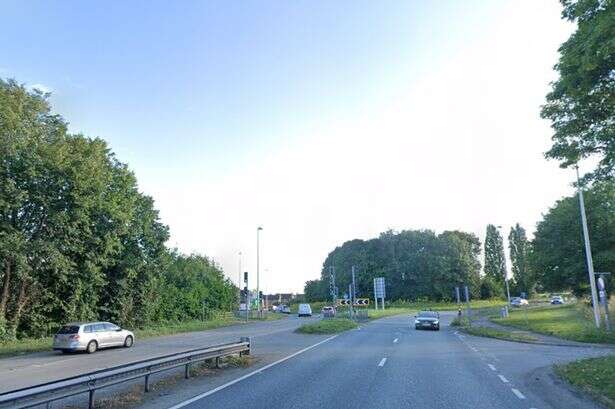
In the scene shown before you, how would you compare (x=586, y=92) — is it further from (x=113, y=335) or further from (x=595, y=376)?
(x=113, y=335)

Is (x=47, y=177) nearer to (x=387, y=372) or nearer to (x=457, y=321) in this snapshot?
(x=387, y=372)

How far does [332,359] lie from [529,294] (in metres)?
115

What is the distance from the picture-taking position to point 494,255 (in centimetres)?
13712

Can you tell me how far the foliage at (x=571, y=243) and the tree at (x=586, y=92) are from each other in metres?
45.6

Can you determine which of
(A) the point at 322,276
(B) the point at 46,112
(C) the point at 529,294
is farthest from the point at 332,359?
(A) the point at 322,276

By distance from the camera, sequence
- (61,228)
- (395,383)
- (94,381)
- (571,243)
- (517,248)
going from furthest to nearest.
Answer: (517,248)
(571,243)
(61,228)
(395,383)
(94,381)

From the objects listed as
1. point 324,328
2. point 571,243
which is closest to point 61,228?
point 324,328

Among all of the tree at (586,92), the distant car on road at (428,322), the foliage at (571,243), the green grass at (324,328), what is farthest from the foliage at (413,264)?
the tree at (586,92)

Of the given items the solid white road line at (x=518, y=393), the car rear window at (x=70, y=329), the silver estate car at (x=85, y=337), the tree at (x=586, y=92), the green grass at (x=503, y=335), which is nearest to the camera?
the tree at (x=586, y=92)

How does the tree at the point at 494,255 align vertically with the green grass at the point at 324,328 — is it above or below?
above

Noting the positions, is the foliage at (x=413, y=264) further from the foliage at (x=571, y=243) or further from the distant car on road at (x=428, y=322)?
the distant car on road at (x=428, y=322)

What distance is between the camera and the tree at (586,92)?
389 inches

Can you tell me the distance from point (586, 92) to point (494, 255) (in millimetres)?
133178

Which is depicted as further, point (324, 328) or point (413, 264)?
point (413, 264)
